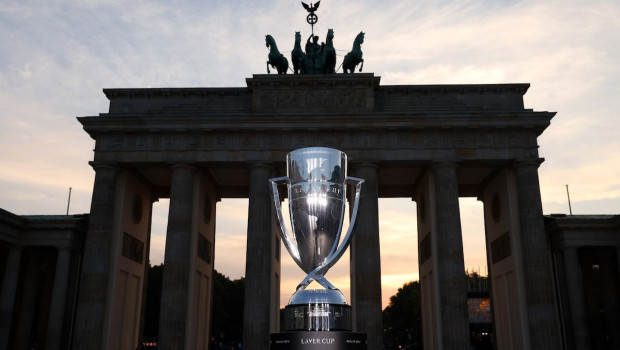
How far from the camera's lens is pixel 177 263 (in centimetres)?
3353

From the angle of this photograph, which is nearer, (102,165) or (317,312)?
(317,312)

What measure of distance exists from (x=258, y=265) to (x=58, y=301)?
13431 mm

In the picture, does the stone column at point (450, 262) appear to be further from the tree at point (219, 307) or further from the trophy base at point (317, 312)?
the tree at point (219, 307)

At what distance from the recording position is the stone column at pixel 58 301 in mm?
34062

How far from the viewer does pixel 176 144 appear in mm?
35625

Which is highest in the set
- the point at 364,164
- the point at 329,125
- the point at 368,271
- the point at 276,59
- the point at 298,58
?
the point at 298,58

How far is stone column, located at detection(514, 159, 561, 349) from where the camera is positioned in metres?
31.6

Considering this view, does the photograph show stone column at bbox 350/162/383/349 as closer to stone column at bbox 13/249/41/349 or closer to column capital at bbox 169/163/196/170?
column capital at bbox 169/163/196/170

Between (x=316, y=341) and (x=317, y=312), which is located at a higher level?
(x=317, y=312)

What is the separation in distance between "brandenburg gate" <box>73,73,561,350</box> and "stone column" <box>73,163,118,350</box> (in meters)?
0.07

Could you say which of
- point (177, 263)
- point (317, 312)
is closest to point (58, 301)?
point (177, 263)

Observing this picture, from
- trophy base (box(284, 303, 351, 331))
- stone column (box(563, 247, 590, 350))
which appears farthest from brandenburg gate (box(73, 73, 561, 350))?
trophy base (box(284, 303, 351, 331))

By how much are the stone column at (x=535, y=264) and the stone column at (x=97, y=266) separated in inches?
1009

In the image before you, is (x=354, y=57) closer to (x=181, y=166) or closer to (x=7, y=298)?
(x=181, y=166)
